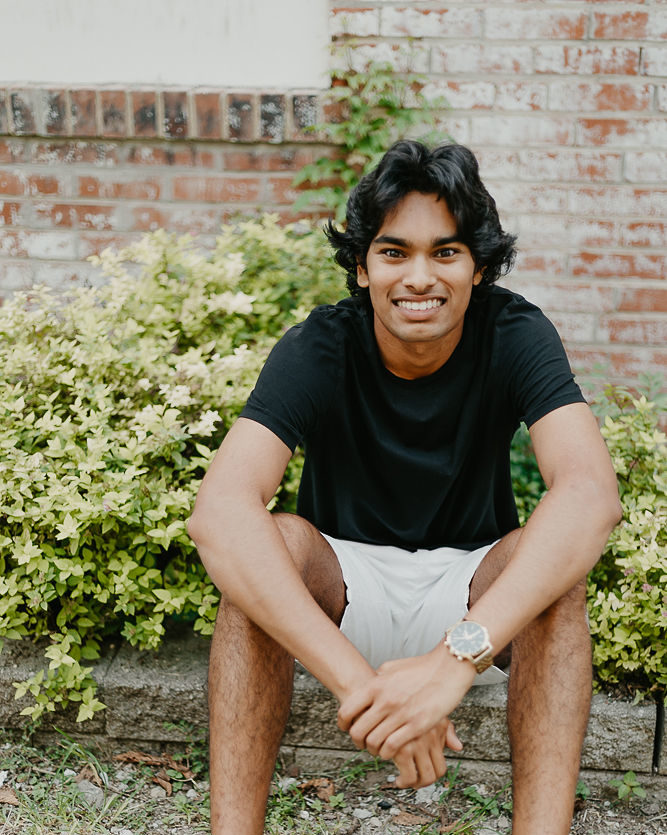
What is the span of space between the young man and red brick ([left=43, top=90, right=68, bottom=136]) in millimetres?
1581

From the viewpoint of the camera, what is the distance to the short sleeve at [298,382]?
2039mm

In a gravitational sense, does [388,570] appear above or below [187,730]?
above

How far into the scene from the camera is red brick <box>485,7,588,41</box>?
307 centimetres

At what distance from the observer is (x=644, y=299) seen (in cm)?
326

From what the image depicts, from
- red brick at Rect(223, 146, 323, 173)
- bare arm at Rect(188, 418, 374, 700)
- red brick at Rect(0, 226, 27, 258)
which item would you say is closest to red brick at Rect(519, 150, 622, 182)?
red brick at Rect(223, 146, 323, 173)

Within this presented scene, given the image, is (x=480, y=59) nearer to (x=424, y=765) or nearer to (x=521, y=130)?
(x=521, y=130)

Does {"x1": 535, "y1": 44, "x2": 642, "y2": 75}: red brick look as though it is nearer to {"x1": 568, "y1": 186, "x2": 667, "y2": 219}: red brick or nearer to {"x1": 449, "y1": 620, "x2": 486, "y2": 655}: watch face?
{"x1": 568, "y1": 186, "x2": 667, "y2": 219}: red brick

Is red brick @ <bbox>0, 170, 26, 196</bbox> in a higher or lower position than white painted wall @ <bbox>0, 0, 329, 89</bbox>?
lower

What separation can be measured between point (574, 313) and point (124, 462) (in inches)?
70.2

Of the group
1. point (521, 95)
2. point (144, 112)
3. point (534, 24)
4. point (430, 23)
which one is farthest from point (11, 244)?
point (534, 24)

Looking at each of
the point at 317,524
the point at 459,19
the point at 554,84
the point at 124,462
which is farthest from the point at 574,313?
the point at 124,462

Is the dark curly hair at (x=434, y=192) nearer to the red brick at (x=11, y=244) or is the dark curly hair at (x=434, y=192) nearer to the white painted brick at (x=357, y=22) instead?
the white painted brick at (x=357, y=22)

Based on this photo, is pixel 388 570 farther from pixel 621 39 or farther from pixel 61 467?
pixel 621 39

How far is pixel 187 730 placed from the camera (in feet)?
7.91
